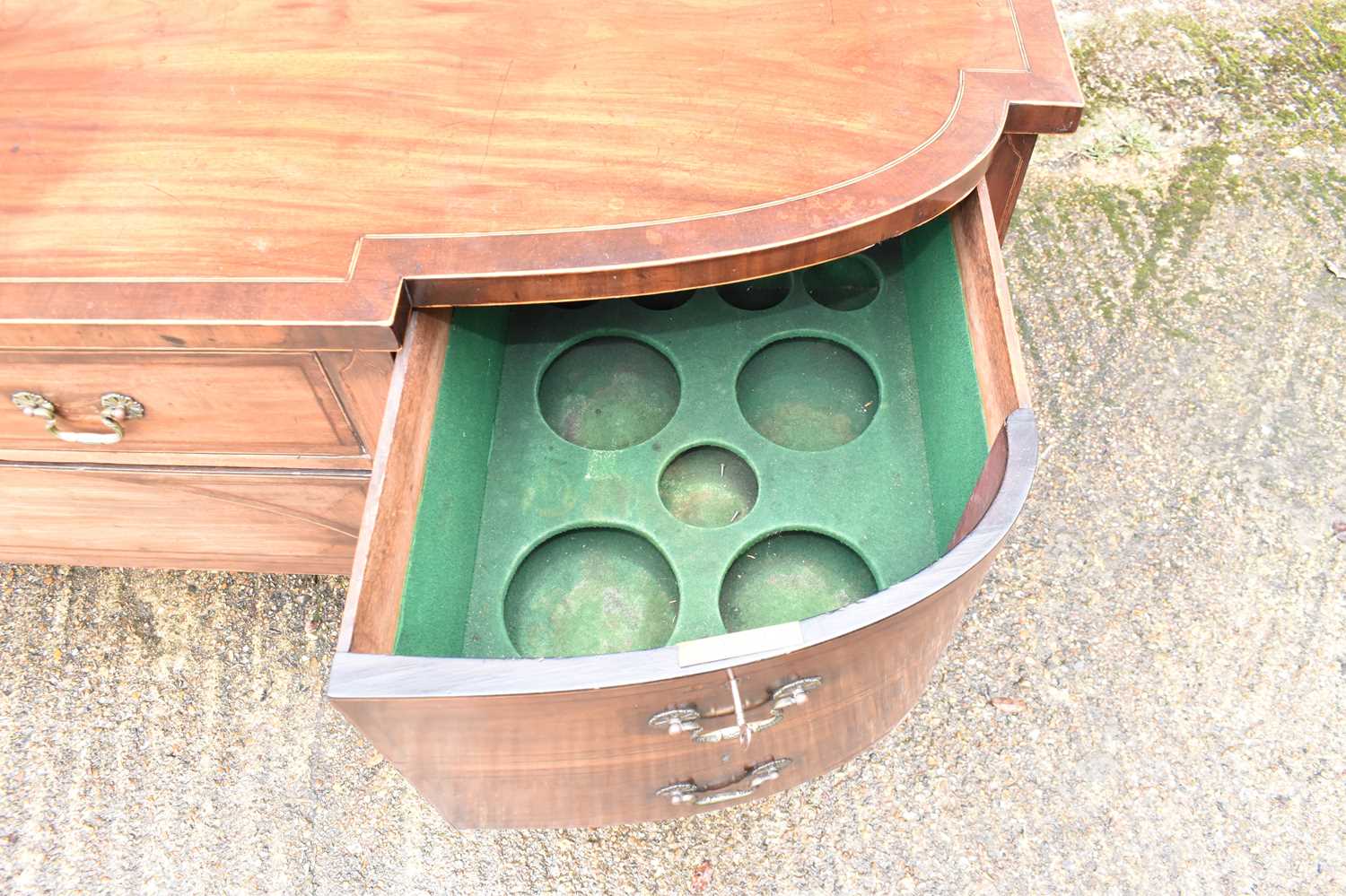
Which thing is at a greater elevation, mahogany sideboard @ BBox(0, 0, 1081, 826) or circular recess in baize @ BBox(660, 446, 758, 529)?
mahogany sideboard @ BBox(0, 0, 1081, 826)

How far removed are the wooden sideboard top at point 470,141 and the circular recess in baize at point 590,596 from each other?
304 millimetres

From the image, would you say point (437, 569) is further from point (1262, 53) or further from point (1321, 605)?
point (1262, 53)

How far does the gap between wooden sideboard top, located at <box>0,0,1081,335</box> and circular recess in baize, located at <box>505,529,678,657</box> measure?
304 millimetres

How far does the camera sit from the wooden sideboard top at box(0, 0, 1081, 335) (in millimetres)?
814

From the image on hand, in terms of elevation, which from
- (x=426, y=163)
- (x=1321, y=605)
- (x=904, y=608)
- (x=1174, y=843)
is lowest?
(x=1174, y=843)

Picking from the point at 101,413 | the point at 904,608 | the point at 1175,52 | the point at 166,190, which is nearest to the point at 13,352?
the point at 101,413

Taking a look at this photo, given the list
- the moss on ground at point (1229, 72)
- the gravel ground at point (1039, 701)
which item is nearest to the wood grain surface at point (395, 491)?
the gravel ground at point (1039, 701)

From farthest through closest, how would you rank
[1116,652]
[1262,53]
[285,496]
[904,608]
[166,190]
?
1. [1262,53]
2. [1116,652]
3. [285,496]
4. [166,190]
5. [904,608]

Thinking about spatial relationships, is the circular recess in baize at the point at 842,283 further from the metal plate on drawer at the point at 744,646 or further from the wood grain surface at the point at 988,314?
the metal plate on drawer at the point at 744,646

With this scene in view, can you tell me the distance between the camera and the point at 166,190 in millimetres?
867

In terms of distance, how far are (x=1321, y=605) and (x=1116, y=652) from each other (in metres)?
0.28

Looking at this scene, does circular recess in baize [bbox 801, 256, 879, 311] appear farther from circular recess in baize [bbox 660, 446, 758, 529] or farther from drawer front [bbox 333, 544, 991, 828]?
drawer front [bbox 333, 544, 991, 828]

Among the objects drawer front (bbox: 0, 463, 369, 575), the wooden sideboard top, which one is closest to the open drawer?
the wooden sideboard top

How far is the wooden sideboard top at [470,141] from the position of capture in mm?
814
